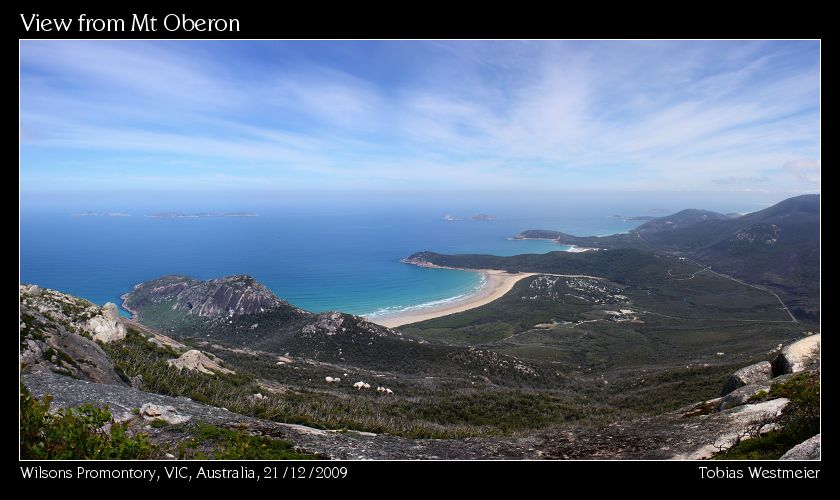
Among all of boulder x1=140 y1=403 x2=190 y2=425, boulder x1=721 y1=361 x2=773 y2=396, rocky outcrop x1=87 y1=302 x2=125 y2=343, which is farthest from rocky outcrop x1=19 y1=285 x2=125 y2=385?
boulder x1=721 y1=361 x2=773 y2=396

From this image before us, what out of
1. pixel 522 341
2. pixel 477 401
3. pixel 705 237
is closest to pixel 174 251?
pixel 522 341

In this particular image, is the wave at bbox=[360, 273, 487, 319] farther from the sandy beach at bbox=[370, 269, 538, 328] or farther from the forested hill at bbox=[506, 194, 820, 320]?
the forested hill at bbox=[506, 194, 820, 320]

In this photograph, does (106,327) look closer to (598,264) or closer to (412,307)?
(412,307)

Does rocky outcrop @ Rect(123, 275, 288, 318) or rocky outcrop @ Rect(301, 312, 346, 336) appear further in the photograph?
rocky outcrop @ Rect(123, 275, 288, 318)

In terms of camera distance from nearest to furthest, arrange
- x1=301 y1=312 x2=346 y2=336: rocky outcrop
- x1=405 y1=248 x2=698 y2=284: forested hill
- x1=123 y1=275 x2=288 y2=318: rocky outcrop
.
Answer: x1=301 y1=312 x2=346 y2=336: rocky outcrop → x1=123 y1=275 x2=288 y2=318: rocky outcrop → x1=405 y1=248 x2=698 y2=284: forested hill

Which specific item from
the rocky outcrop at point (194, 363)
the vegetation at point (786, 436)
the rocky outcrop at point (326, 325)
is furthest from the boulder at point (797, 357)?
the rocky outcrop at point (326, 325)

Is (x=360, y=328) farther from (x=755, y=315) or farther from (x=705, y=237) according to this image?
(x=705, y=237)

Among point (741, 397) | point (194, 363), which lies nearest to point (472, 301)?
point (194, 363)
